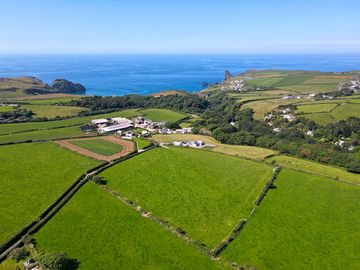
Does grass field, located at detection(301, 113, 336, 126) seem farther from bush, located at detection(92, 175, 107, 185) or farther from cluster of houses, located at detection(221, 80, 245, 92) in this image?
cluster of houses, located at detection(221, 80, 245, 92)

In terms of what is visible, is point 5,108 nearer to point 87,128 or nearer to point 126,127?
point 87,128

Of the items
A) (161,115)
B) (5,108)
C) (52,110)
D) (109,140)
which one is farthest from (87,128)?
(5,108)

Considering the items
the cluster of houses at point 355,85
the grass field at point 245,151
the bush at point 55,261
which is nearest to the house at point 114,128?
the grass field at point 245,151

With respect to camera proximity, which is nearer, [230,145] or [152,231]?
[152,231]

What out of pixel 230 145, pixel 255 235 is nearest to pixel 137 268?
pixel 255 235

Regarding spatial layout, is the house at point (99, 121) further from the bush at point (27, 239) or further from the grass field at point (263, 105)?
the bush at point (27, 239)

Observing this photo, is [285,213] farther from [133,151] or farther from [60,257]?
[133,151]
